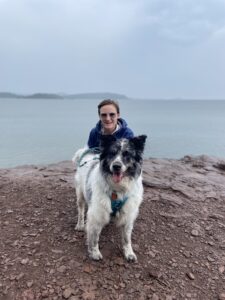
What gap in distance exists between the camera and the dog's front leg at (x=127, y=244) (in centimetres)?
535

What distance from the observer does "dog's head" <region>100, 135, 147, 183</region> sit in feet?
15.4

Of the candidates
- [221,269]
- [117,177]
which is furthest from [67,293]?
[221,269]

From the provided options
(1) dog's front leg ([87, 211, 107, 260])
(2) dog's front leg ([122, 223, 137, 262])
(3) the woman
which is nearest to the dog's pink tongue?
(1) dog's front leg ([87, 211, 107, 260])

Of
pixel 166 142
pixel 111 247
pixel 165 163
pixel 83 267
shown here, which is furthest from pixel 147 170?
pixel 166 142

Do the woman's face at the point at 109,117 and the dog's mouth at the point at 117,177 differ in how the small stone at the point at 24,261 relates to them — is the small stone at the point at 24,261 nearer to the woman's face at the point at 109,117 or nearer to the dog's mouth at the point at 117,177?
the dog's mouth at the point at 117,177

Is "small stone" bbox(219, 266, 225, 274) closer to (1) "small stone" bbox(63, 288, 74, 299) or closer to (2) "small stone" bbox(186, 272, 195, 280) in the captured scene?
(2) "small stone" bbox(186, 272, 195, 280)

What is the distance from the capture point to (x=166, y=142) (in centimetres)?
4038

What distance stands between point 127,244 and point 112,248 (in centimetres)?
36

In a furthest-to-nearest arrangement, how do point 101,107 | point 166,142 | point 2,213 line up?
point 166,142 → point 2,213 → point 101,107

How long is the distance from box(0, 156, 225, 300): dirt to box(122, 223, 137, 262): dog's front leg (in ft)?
0.39

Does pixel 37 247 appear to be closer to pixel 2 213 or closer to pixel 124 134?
pixel 2 213

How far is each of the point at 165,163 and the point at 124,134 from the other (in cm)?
625

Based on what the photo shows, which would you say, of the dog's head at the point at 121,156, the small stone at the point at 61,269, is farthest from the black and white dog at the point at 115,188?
the small stone at the point at 61,269

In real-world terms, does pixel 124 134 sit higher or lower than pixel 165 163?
higher
